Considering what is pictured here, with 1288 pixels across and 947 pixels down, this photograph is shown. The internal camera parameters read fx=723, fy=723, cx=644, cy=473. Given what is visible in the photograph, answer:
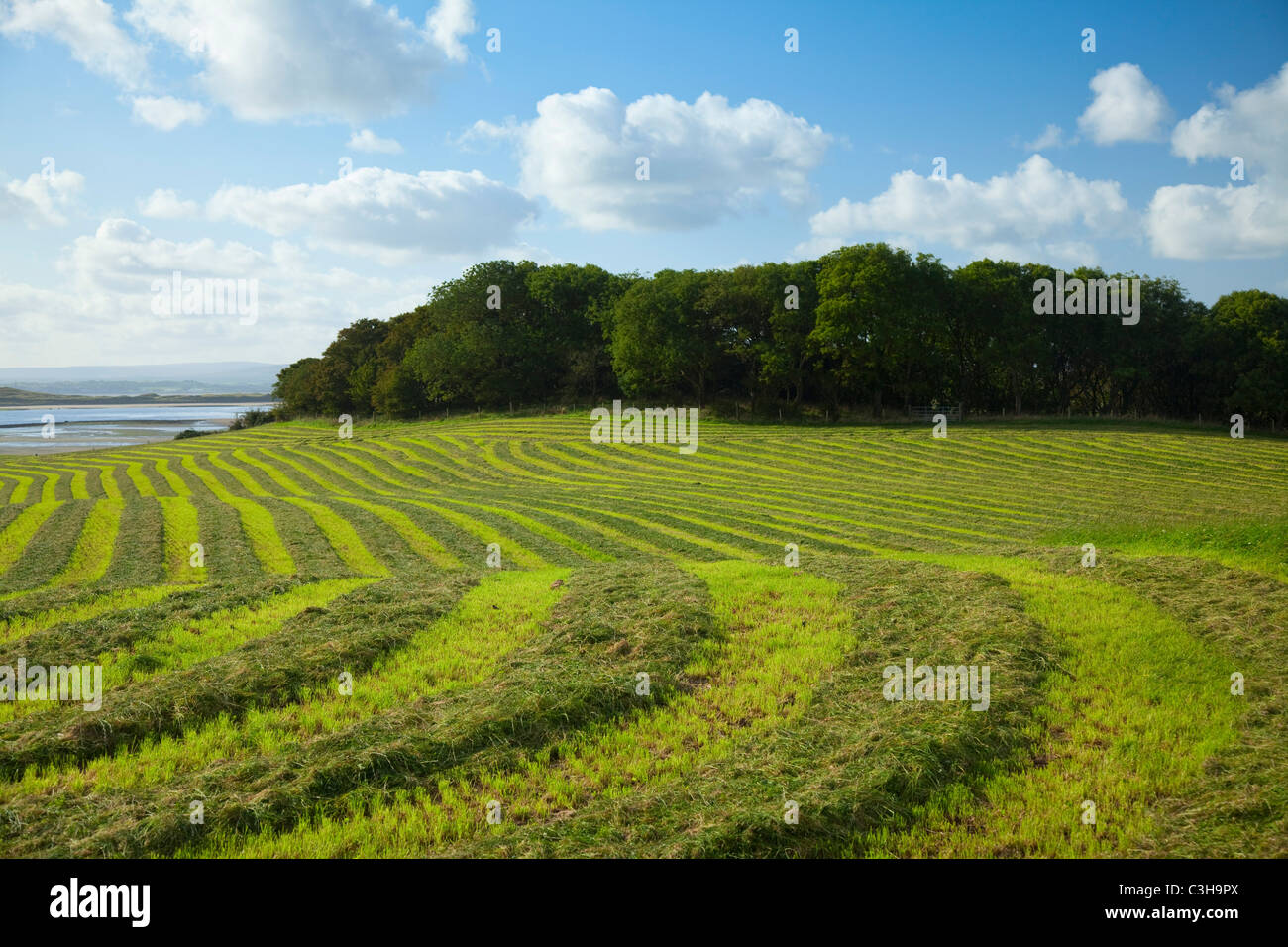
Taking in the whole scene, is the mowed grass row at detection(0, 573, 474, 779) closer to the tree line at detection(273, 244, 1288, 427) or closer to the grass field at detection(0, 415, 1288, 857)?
the grass field at detection(0, 415, 1288, 857)

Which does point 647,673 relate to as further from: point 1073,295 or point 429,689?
point 1073,295

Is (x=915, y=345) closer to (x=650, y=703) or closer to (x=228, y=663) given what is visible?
(x=650, y=703)

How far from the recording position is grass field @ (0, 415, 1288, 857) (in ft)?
22.8

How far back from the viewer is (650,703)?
10227 millimetres

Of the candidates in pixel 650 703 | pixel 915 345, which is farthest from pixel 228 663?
pixel 915 345

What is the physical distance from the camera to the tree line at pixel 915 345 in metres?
63.2

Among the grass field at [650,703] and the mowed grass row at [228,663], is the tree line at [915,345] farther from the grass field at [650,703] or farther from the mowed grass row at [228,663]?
the mowed grass row at [228,663]

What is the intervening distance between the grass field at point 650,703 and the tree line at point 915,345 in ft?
137

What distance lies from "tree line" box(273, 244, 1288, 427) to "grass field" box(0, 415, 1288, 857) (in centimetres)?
4178

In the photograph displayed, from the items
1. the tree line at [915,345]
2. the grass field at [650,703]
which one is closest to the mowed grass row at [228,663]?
the grass field at [650,703]

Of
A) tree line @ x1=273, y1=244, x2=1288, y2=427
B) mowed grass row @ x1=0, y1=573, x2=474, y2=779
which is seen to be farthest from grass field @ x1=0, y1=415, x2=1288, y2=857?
tree line @ x1=273, y1=244, x2=1288, y2=427

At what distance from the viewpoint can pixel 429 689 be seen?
A: 35.2 feet

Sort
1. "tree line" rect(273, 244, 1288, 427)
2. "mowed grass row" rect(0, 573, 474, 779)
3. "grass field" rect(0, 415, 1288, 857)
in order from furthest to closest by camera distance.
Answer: "tree line" rect(273, 244, 1288, 427)
"mowed grass row" rect(0, 573, 474, 779)
"grass field" rect(0, 415, 1288, 857)

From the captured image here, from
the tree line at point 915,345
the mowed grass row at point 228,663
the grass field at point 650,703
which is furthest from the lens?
the tree line at point 915,345
